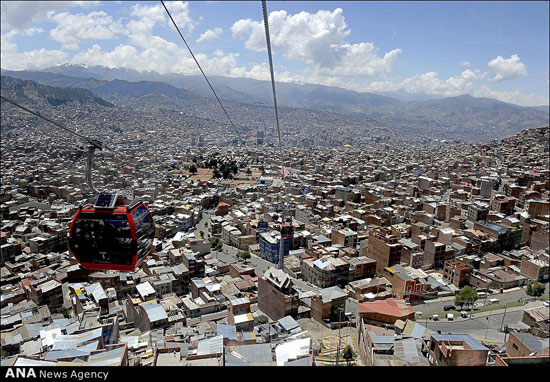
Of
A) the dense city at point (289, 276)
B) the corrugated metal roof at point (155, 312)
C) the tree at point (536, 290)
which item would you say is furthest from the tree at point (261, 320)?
the tree at point (536, 290)

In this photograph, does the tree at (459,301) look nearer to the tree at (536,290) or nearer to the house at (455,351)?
the tree at (536,290)

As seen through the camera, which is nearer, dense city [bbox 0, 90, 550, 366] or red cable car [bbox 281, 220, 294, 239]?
dense city [bbox 0, 90, 550, 366]

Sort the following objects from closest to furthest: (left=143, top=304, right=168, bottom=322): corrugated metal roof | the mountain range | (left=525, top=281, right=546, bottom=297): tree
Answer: (left=143, top=304, right=168, bottom=322): corrugated metal roof, (left=525, top=281, right=546, bottom=297): tree, the mountain range

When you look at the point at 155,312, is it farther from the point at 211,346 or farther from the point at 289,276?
the point at 289,276

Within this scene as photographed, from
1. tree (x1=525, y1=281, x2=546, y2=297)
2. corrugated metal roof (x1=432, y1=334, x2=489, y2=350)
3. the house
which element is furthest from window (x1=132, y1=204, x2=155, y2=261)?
tree (x1=525, y1=281, x2=546, y2=297)

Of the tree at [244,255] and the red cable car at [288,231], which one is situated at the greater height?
the red cable car at [288,231]

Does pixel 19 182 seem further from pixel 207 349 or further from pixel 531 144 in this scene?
pixel 531 144

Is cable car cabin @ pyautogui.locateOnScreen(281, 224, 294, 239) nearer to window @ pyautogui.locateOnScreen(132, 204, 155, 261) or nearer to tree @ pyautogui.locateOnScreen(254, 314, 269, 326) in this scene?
tree @ pyautogui.locateOnScreen(254, 314, 269, 326)

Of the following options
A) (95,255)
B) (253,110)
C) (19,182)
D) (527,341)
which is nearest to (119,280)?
(95,255)
